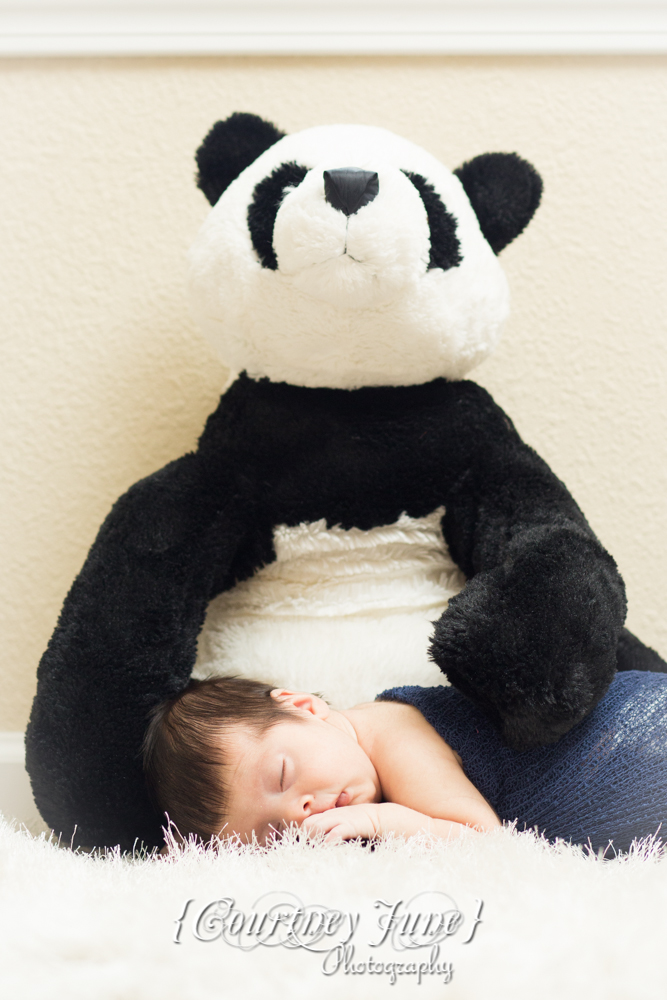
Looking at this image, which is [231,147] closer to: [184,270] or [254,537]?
[184,270]

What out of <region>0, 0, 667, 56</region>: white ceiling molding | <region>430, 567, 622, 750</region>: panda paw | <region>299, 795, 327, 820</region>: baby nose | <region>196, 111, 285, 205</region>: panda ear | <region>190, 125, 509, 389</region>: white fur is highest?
<region>0, 0, 667, 56</region>: white ceiling molding

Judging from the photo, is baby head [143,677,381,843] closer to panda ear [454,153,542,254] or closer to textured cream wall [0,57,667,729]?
textured cream wall [0,57,667,729]

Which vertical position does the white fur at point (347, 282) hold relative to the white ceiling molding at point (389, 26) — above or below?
below

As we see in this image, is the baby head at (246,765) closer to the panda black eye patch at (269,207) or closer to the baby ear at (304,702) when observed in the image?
the baby ear at (304,702)

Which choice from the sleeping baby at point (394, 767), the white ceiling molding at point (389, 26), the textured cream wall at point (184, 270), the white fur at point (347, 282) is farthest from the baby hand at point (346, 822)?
the white ceiling molding at point (389, 26)

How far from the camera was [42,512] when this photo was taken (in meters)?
0.97

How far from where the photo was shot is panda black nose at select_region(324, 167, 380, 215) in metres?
0.59

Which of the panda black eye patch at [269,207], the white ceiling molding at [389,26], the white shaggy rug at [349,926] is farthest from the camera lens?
the white ceiling molding at [389,26]

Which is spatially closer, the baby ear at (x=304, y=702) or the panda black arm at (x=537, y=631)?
the panda black arm at (x=537, y=631)

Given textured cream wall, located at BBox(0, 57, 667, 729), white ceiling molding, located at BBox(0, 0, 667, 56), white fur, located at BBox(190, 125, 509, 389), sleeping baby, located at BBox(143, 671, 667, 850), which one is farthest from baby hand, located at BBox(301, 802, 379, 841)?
white ceiling molding, located at BBox(0, 0, 667, 56)

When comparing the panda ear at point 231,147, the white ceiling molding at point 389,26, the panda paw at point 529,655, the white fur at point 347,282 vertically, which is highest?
the white ceiling molding at point 389,26

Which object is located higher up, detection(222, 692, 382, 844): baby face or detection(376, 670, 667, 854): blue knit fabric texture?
detection(376, 670, 667, 854): blue knit fabric texture

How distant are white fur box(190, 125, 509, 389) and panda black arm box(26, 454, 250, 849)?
0.57 feet

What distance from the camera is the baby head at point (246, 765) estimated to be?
24.8 inches
